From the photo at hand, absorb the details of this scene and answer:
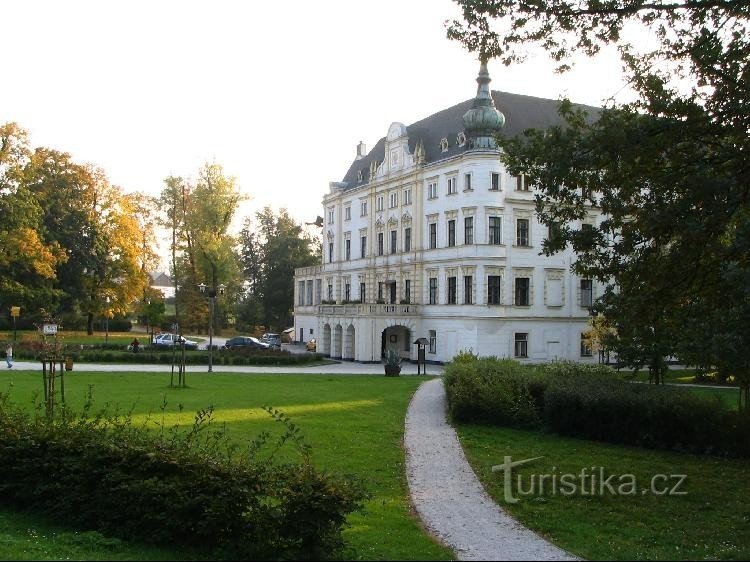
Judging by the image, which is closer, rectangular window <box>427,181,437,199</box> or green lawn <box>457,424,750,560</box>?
green lawn <box>457,424,750,560</box>

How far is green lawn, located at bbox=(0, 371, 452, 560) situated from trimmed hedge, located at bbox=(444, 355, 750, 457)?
2.67 m

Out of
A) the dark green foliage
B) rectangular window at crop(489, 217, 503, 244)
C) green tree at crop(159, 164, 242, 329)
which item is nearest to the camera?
the dark green foliage

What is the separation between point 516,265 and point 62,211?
122ft

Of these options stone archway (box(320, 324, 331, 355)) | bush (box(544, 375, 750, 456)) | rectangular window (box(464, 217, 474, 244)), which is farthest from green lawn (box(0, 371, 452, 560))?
stone archway (box(320, 324, 331, 355))

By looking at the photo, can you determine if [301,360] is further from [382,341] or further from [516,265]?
[516,265]

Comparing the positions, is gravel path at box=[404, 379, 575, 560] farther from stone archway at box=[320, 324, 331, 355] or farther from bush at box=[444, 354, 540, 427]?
stone archway at box=[320, 324, 331, 355]

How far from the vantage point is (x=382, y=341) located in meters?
54.3

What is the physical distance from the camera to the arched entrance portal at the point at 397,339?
54.3 meters

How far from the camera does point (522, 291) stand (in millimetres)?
48562

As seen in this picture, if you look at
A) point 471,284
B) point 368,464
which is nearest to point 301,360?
point 471,284

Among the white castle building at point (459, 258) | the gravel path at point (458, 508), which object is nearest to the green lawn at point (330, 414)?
the gravel path at point (458, 508)

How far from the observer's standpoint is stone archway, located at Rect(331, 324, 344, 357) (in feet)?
185

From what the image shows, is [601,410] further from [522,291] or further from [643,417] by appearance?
[522,291]

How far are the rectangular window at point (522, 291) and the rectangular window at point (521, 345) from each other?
206 centimetres
